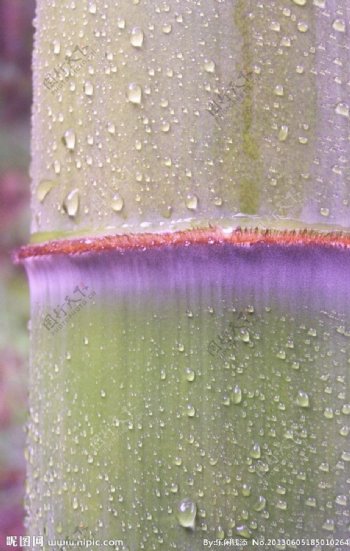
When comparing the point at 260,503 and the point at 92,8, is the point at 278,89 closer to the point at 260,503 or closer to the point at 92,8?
the point at 92,8

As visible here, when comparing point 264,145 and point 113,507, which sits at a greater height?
point 264,145

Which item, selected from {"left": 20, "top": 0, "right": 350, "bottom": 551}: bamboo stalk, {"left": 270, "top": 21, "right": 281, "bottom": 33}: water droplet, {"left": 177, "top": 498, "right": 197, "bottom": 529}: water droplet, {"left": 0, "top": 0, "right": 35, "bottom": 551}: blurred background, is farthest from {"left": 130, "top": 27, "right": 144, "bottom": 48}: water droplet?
{"left": 0, "top": 0, "right": 35, "bottom": 551}: blurred background

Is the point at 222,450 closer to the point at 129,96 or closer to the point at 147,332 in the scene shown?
the point at 147,332

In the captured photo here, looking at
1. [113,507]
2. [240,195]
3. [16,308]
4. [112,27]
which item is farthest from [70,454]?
[16,308]

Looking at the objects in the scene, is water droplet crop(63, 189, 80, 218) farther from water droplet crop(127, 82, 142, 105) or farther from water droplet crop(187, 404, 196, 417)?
water droplet crop(187, 404, 196, 417)

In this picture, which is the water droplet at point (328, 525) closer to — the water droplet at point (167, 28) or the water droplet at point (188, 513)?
the water droplet at point (188, 513)

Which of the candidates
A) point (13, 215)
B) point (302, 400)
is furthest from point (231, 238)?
point (13, 215)

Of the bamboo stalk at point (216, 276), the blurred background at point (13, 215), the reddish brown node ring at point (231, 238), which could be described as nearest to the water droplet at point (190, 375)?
the bamboo stalk at point (216, 276)

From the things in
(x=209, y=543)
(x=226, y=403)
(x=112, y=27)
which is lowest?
(x=209, y=543)
